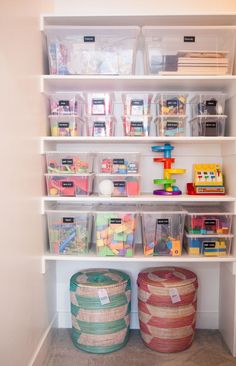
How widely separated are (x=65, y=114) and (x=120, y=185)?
536mm

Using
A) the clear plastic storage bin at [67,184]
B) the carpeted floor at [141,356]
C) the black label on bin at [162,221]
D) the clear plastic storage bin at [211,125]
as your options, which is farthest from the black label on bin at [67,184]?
the carpeted floor at [141,356]

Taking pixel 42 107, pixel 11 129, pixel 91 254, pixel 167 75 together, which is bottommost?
pixel 91 254

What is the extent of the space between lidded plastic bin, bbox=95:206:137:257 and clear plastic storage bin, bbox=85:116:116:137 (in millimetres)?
476

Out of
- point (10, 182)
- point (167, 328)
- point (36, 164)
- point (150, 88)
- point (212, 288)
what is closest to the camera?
point (10, 182)

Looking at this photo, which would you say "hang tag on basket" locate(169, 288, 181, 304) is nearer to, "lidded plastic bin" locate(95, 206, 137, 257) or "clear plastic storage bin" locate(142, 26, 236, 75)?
"lidded plastic bin" locate(95, 206, 137, 257)

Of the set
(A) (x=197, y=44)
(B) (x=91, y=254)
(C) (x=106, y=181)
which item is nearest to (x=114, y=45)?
(A) (x=197, y=44)

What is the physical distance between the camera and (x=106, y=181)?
2041mm

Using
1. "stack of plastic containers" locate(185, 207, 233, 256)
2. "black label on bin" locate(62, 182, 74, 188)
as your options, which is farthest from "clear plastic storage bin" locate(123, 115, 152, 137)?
"stack of plastic containers" locate(185, 207, 233, 256)

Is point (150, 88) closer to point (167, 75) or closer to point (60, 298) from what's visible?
point (167, 75)

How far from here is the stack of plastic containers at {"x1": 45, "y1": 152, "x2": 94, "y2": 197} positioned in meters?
2.03

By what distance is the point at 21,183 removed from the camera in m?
1.63

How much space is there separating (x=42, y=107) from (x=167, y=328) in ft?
4.94

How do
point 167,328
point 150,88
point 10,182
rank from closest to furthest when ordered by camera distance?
point 10,182, point 167,328, point 150,88

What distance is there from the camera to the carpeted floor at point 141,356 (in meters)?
1.97
